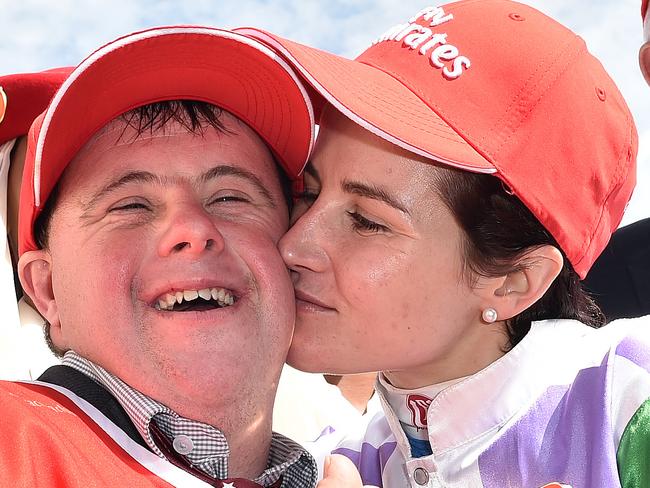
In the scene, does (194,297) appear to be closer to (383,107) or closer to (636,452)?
(383,107)

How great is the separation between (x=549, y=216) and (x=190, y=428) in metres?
0.76

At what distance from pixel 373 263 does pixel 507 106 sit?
0.39 metres

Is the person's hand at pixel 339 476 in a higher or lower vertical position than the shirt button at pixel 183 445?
lower

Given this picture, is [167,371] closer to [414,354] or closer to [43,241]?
[43,241]

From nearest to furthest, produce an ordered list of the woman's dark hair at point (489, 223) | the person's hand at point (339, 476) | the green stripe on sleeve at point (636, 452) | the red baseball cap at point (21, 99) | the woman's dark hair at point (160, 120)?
the person's hand at point (339, 476), the green stripe on sleeve at point (636, 452), the woman's dark hair at point (160, 120), the woman's dark hair at point (489, 223), the red baseball cap at point (21, 99)

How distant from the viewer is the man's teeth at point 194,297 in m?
1.49

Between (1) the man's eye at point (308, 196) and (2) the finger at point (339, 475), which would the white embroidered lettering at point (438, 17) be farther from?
(2) the finger at point (339, 475)

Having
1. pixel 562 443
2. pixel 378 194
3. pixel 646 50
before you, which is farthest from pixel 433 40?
pixel 646 50

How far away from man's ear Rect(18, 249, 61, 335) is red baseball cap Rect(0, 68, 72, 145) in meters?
1.03

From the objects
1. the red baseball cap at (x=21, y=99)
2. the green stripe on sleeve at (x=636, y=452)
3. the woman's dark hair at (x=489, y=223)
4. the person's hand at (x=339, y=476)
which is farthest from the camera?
the red baseball cap at (x=21, y=99)

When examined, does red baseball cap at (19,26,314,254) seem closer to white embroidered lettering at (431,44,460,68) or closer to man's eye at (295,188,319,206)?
man's eye at (295,188,319,206)

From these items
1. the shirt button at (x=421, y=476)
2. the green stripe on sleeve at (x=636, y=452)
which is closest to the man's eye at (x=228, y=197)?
the shirt button at (x=421, y=476)

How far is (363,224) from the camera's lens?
1.71 meters

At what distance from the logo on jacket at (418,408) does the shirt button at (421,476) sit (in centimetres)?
10
